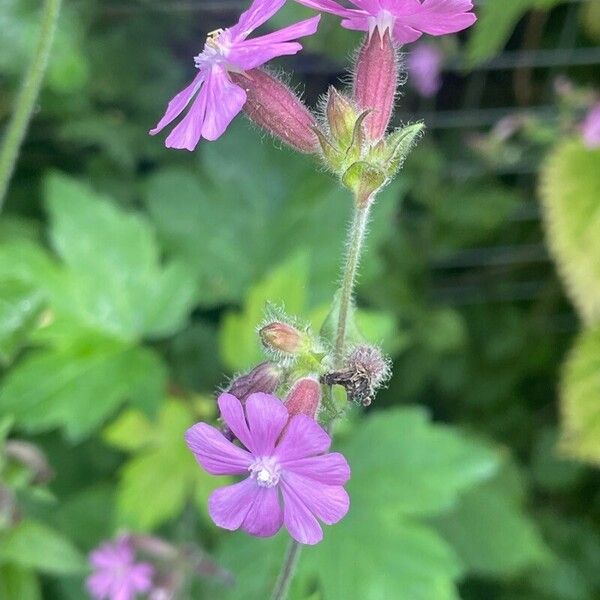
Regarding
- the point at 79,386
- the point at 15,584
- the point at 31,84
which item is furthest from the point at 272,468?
the point at 79,386

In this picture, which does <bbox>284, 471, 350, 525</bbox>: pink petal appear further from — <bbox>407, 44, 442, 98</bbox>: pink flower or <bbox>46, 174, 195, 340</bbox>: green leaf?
<bbox>407, 44, 442, 98</bbox>: pink flower

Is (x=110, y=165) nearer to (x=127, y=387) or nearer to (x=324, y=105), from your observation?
(x=127, y=387)

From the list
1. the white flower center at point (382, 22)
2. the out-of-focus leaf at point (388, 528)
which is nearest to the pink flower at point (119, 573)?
the out-of-focus leaf at point (388, 528)

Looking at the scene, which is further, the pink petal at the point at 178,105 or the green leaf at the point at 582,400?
the green leaf at the point at 582,400

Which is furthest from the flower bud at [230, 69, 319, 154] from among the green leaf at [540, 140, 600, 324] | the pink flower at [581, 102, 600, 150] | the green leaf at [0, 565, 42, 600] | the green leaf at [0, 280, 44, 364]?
the pink flower at [581, 102, 600, 150]

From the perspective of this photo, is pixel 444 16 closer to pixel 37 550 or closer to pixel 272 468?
pixel 272 468

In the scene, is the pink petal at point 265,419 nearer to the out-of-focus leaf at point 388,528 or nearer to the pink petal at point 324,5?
the pink petal at point 324,5

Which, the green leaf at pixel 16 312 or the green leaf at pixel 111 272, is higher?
the green leaf at pixel 111 272
